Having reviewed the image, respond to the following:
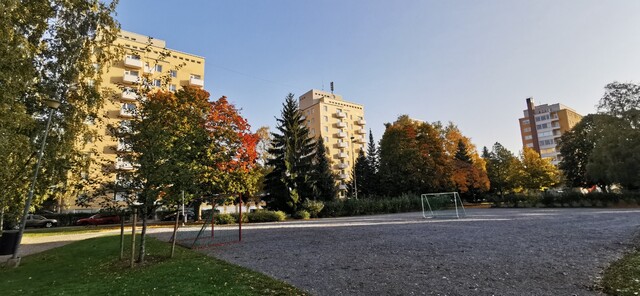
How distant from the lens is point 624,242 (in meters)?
10.2

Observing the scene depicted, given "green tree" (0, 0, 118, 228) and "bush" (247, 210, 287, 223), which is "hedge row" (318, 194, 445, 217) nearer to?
"bush" (247, 210, 287, 223)

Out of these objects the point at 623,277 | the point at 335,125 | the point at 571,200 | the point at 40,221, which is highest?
the point at 335,125

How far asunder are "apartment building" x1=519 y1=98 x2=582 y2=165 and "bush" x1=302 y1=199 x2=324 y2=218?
9222cm

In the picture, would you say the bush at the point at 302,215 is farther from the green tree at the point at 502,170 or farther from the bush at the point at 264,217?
the green tree at the point at 502,170

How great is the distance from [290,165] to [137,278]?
25.7m

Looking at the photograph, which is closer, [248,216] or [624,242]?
[624,242]

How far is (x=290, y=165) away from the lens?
33.2m

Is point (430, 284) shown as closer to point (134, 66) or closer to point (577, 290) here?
point (577, 290)

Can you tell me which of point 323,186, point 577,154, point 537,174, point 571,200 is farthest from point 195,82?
point 577,154

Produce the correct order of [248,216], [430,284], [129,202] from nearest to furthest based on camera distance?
[430,284]
[129,202]
[248,216]

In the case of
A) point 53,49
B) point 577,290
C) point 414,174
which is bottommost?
point 577,290

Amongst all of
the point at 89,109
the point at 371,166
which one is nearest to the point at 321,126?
the point at 371,166

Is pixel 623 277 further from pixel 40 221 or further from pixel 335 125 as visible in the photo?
pixel 335 125

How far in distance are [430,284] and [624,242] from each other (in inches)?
326
